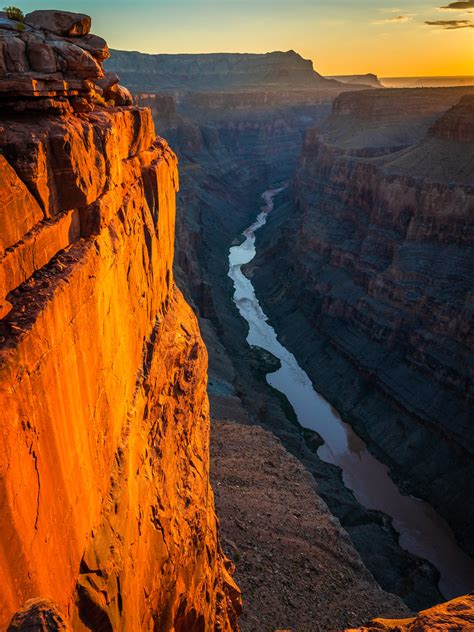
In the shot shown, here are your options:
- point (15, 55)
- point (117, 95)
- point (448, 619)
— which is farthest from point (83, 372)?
point (117, 95)

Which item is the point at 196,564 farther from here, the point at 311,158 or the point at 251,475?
the point at 311,158

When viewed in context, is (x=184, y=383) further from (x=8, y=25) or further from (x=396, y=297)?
(x=396, y=297)

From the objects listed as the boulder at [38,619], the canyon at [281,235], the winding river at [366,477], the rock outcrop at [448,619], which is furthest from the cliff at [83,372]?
the winding river at [366,477]

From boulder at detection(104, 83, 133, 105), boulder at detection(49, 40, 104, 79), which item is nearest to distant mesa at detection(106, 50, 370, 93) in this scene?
boulder at detection(104, 83, 133, 105)

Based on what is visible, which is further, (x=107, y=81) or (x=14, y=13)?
(x=107, y=81)

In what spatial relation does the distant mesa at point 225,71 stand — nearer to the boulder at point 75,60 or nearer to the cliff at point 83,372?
the cliff at point 83,372

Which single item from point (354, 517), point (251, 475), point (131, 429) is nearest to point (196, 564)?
point (131, 429)
